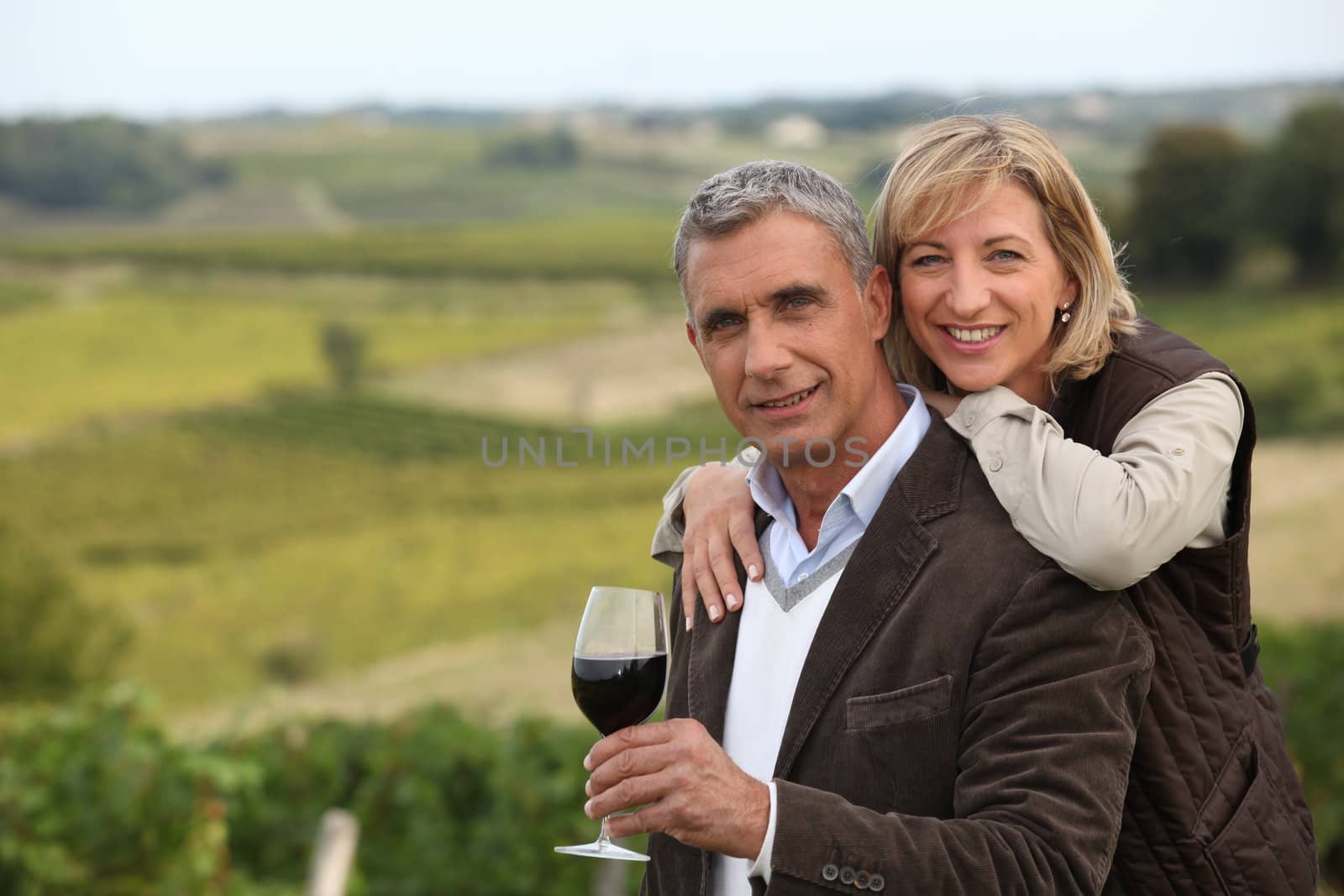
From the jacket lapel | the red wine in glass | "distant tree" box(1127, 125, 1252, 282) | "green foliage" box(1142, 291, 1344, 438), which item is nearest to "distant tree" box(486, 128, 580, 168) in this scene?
"distant tree" box(1127, 125, 1252, 282)

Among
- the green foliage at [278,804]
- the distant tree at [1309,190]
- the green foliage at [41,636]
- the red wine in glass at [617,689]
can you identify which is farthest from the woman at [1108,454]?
the distant tree at [1309,190]

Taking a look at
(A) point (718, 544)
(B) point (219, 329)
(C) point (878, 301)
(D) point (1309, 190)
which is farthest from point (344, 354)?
(C) point (878, 301)

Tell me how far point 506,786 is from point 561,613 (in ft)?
53.0

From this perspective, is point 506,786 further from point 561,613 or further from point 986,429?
point 561,613

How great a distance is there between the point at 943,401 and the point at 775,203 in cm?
44

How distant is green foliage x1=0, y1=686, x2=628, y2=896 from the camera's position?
4.57 metres

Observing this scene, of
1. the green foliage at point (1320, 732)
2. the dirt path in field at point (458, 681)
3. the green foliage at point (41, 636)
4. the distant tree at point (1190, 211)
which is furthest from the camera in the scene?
the distant tree at point (1190, 211)

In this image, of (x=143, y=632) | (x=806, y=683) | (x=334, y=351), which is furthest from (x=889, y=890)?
(x=334, y=351)

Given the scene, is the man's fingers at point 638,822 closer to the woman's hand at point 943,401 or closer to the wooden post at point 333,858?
the woman's hand at point 943,401

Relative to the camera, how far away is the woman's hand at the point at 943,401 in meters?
2.11

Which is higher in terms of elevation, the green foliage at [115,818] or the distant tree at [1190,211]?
the distant tree at [1190,211]

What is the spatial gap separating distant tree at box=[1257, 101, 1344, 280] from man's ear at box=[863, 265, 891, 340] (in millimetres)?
17290

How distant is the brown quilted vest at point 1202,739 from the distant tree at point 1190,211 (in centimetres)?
1646

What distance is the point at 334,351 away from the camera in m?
28.4
